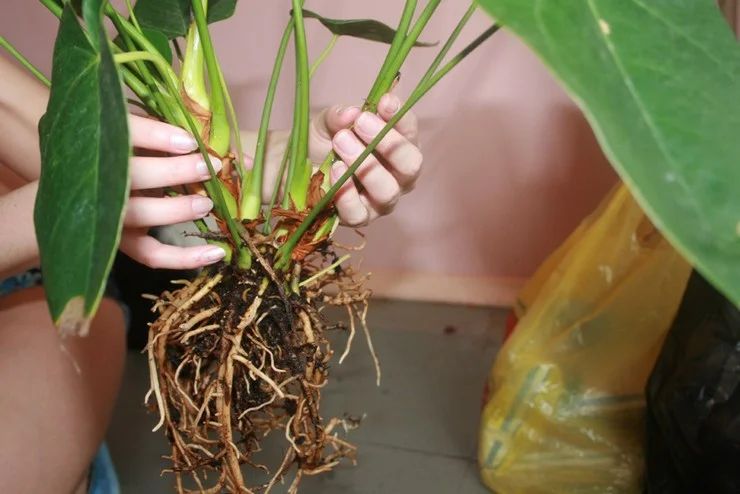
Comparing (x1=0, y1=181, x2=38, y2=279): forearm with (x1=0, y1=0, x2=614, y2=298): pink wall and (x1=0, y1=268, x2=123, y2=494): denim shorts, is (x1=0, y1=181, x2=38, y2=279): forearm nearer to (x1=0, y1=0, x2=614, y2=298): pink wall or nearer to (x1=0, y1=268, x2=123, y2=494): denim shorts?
(x1=0, y1=268, x2=123, y2=494): denim shorts

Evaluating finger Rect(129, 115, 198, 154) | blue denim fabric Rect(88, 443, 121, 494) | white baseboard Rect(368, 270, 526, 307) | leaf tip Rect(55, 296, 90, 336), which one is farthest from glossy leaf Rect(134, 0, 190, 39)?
white baseboard Rect(368, 270, 526, 307)

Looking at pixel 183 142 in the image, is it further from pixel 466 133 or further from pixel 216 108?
pixel 466 133

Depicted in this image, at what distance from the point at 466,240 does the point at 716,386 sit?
782 mm

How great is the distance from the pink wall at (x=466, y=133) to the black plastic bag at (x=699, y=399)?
0.57 metres

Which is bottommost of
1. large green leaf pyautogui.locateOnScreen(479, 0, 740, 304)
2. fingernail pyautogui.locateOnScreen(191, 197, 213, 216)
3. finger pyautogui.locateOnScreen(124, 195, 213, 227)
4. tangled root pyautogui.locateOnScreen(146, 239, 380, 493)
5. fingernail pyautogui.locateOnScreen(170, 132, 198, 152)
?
tangled root pyautogui.locateOnScreen(146, 239, 380, 493)

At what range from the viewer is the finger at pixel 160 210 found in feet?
1.58

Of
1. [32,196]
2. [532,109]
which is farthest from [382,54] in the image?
[32,196]

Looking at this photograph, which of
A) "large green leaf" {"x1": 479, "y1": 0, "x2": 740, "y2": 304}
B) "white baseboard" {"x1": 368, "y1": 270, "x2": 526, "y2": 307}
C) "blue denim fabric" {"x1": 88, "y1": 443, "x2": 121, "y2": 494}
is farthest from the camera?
"white baseboard" {"x1": 368, "y1": 270, "x2": 526, "y2": 307}

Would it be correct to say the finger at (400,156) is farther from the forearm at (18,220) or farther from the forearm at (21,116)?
the forearm at (21,116)

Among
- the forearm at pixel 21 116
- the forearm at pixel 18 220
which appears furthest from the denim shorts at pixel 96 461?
the forearm at pixel 18 220

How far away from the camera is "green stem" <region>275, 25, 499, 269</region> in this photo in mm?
468

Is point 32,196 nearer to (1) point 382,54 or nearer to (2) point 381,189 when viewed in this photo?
(2) point 381,189

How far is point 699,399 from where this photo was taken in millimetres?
727

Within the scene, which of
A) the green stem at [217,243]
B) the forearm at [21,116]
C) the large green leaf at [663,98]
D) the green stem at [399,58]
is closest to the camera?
the large green leaf at [663,98]
